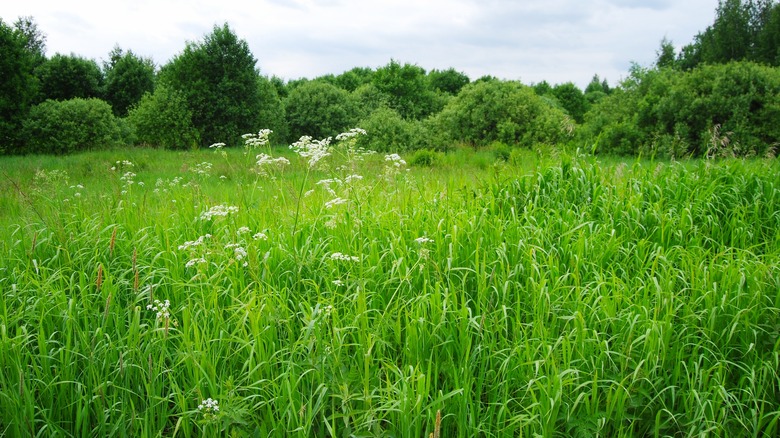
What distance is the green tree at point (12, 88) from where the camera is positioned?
18.0m

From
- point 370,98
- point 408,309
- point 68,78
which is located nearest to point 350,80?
point 370,98

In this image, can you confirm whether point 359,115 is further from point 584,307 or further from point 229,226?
point 584,307

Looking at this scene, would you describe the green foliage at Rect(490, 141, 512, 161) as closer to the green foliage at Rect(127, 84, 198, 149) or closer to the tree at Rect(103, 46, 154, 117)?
the green foliage at Rect(127, 84, 198, 149)

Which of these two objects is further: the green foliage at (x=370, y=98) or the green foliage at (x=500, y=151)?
the green foliage at (x=370, y=98)

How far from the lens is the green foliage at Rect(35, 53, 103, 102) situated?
28017mm

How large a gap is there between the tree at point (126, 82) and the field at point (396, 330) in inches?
1144

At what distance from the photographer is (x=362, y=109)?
1088 inches

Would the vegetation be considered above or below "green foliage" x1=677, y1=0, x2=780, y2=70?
below

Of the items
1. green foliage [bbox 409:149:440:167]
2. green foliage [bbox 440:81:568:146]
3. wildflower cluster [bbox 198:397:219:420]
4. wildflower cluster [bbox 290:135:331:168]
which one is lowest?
wildflower cluster [bbox 198:397:219:420]

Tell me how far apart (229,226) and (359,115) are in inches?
873

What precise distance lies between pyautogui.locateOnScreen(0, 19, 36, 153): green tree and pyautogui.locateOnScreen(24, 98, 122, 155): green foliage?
0.92 meters

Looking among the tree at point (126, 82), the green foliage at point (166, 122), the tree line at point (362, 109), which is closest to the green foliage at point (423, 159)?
the tree line at point (362, 109)

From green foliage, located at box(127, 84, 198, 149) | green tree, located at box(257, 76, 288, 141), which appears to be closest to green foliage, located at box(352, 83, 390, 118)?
green tree, located at box(257, 76, 288, 141)

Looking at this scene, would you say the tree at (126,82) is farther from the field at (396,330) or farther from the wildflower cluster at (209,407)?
the wildflower cluster at (209,407)
